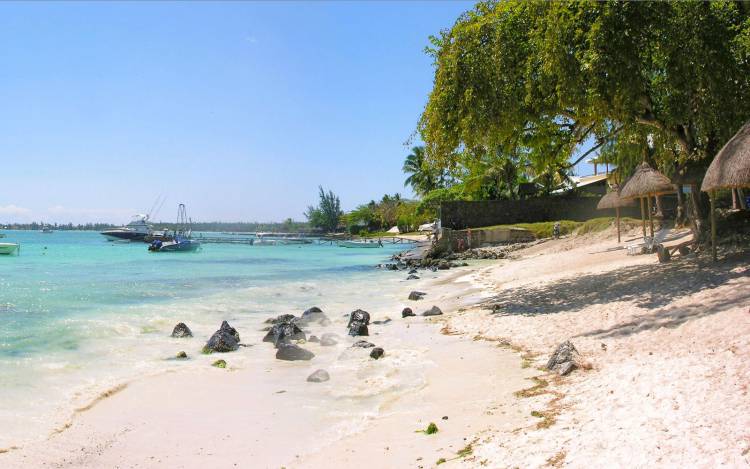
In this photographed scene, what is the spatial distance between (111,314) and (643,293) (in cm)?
1364

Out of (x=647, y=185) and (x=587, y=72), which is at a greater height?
(x=587, y=72)

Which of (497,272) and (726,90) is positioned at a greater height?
(726,90)

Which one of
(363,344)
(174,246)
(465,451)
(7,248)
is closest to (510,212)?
(363,344)

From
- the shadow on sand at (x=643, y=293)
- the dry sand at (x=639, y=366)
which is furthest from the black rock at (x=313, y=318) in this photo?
the shadow on sand at (x=643, y=293)

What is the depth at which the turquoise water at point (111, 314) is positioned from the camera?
27.5ft

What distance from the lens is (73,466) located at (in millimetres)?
5441

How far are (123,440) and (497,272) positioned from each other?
55.5 ft

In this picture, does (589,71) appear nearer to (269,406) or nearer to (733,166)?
(733,166)

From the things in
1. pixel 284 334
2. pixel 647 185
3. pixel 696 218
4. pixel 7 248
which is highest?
pixel 647 185

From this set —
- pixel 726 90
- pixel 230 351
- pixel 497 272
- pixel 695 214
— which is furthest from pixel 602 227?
pixel 230 351

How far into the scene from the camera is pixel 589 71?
10.3 metres

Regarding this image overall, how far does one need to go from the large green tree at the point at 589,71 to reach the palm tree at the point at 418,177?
161 ft

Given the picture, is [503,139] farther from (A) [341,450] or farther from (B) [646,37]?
(A) [341,450]

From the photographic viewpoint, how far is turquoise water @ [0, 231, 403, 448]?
8375mm
